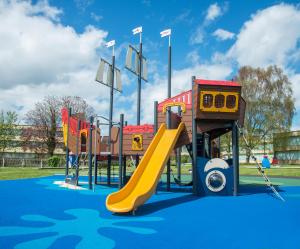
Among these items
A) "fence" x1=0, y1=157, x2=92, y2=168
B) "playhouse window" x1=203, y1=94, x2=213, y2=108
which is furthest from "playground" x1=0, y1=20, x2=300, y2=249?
"fence" x1=0, y1=157, x2=92, y2=168

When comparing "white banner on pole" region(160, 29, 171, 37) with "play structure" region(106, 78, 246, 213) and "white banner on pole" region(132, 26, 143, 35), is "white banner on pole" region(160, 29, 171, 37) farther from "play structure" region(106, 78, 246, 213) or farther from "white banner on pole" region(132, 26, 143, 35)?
"play structure" region(106, 78, 246, 213)

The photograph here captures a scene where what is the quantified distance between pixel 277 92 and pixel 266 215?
40286 millimetres

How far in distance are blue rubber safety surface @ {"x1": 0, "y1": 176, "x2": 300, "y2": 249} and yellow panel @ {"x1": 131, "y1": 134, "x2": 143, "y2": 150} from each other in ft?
14.2

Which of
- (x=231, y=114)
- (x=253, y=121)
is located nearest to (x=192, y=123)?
(x=231, y=114)

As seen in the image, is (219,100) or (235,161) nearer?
(219,100)

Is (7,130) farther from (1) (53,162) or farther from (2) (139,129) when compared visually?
(2) (139,129)

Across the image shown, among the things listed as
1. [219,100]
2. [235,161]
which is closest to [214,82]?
[219,100]

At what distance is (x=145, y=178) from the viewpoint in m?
10.2

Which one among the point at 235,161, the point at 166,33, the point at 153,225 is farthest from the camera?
the point at 166,33

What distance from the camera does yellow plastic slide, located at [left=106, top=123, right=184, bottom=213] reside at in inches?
341

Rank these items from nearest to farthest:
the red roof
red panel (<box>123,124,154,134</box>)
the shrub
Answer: the red roof, red panel (<box>123,124,154,134</box>), the shrub

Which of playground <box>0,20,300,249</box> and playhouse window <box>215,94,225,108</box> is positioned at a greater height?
playhouse window <box>215,94,225,108</box>

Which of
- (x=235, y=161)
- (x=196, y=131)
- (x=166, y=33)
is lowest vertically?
(x=235, y=161)

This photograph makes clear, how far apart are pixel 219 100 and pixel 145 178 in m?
4.99
